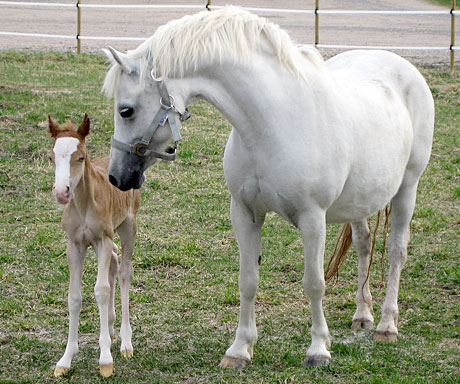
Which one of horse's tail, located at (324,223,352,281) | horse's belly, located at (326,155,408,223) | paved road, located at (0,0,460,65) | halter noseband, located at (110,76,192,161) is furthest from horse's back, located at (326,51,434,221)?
paved road, located at (0,0,460,65)

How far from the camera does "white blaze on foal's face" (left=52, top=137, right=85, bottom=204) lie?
393cm

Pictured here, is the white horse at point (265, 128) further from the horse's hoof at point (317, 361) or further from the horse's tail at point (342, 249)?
the horse's tail at point (342, 249)

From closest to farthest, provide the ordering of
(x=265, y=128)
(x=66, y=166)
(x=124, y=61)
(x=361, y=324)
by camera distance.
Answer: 1. (x=124, y=61)
2. (x=265, y=128)
3. (x=66, y=166)
4. (x=361, y=324)

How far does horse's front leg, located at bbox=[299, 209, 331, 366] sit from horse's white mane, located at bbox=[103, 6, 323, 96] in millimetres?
902

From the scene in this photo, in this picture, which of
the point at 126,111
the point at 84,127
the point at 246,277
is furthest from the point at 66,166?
the point at 246,277

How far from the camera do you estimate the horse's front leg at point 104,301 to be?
417cm

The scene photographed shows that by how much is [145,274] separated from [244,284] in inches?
65.2

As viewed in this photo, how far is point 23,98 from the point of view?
393 inches

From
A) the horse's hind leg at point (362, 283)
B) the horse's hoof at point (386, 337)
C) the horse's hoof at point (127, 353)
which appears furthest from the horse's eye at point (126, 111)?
the horse's hoof at point (386, 337)

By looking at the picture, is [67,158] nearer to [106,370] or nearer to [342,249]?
[106,370]

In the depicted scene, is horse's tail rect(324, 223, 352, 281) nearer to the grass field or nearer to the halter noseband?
the grass field

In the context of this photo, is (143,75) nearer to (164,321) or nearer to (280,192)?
(280,192)

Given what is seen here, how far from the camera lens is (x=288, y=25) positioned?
63.1ft

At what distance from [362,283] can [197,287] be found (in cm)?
125
